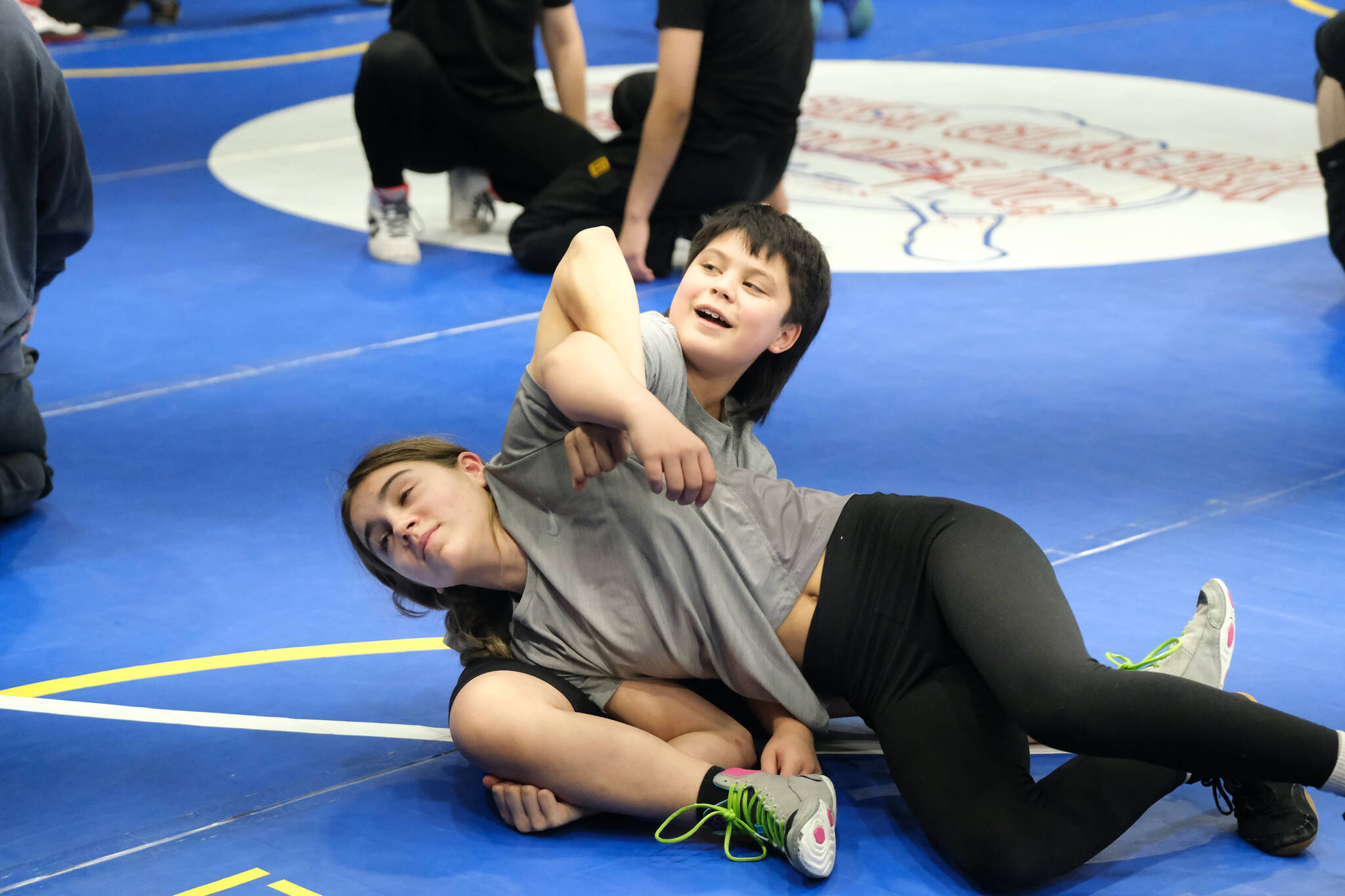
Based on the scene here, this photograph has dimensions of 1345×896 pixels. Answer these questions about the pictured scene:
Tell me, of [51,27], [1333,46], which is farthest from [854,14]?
[1333,46]

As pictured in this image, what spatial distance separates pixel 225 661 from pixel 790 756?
34.4 inches

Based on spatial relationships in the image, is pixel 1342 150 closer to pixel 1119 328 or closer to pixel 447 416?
pixel 1119 328

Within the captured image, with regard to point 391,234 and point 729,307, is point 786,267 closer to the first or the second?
point 729,307

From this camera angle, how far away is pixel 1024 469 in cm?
267

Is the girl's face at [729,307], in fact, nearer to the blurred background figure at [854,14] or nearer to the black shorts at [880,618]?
the black shorts at [880,618]

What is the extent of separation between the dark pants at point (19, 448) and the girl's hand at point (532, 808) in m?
1.29

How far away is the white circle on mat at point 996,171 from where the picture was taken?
13.7 ft

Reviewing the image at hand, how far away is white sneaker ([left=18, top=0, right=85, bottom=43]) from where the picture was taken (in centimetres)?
779

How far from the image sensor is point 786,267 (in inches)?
72.9

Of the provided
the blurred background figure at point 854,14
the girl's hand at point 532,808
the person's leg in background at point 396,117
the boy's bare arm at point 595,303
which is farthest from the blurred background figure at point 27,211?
the blurred background figure at point 854,14

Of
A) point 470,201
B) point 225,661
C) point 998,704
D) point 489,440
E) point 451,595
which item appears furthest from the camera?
point 470,201

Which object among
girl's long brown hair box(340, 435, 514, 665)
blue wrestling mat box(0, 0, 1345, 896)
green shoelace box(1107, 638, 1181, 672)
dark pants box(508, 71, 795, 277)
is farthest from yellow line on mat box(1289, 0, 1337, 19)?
girl's long brown hair box(340, 435, 514, 665)

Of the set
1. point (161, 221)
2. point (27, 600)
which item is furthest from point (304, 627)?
point (161, 221)

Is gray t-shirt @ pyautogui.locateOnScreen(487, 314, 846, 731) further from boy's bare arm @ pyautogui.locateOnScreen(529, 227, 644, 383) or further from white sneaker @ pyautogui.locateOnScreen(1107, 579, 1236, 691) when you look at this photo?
white sneaker @ pyautogui.locateOnScreen(1107, 579, 1236, 691)
